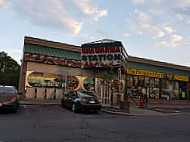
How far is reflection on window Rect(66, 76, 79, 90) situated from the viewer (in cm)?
2031

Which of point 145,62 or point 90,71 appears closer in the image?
point 90,71

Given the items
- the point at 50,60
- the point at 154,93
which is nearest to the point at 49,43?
the point at 50,60

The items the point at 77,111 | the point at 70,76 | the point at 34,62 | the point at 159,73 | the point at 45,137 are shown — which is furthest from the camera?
the point at 159,73

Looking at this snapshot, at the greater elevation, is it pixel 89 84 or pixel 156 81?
pixel 156 81

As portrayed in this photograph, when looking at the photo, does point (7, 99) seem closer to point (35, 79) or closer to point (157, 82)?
point (35, 79)

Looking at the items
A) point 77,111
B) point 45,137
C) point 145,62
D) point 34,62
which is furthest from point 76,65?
point 45,137

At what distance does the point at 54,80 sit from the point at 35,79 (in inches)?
80.8

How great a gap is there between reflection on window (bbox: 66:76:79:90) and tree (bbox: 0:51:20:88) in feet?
124

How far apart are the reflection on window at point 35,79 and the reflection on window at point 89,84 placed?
5.14 meters

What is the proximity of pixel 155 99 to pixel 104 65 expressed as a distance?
1033 centimetres

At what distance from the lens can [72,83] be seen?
20.6 m

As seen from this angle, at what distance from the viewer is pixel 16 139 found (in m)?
5.02

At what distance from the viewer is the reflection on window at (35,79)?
18562mm

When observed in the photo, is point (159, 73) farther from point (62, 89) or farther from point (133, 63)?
point (62, 89)
